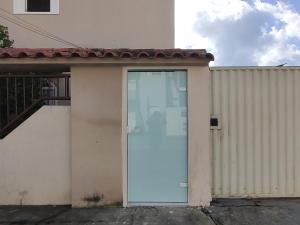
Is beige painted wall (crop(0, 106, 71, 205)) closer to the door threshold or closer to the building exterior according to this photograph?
the building exterior

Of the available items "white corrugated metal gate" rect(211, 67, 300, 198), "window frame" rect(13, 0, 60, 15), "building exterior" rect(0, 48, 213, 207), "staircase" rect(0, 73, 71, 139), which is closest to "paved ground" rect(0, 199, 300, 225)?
"building exterior" rect(0, 48, 213, 207)

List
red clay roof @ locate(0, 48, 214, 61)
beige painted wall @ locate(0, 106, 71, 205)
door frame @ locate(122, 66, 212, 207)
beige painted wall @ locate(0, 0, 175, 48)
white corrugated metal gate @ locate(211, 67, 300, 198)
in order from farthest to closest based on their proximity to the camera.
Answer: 1. beige painted wall @ locate(0, 0, 175, 48)
2. white corrugated metal gate @ locate(211, 67, 300, 198)
3. beige painted wall @ locate(0, 106, 71, 205)
4. door frame @ locate(122, 66, 212, 207)
5. red clay roof @ locate(0, 48, 214, 61)

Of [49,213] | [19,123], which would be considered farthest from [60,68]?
[49,213]

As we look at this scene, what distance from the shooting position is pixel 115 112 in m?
8.60

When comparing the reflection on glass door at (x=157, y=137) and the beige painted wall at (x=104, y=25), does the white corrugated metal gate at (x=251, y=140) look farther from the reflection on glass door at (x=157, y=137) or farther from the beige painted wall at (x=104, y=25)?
the beige painted wall at (x=104, y=25)

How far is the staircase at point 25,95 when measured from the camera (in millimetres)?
8977

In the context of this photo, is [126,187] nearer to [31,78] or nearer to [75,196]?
[75,196]

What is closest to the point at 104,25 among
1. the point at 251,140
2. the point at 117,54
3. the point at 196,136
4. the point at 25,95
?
the point at 25,95

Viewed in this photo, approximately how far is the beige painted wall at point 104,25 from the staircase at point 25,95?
3555 mm

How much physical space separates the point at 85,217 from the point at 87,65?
2694 millimetres

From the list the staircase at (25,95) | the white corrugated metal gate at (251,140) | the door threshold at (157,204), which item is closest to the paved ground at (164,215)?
the door threshold at (157,204)

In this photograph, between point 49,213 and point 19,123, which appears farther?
point 19,123

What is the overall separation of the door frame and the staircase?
1395 mm

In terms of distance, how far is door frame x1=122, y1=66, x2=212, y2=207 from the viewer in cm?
854
